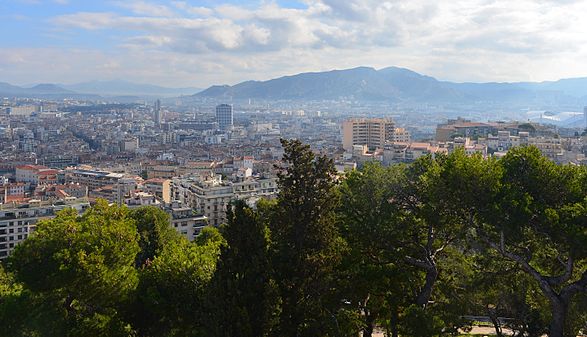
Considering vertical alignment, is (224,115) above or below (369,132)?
above

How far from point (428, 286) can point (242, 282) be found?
4.38 m

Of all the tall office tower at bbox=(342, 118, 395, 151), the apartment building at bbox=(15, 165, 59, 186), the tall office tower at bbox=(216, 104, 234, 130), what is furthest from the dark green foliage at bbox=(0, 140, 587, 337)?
the tall office tower at bbox=(216, 104, 234, 130)

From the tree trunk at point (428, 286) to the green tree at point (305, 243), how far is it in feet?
6.34

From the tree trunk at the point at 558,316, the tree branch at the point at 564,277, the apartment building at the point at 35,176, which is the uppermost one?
the tree branch at the point at 564,277

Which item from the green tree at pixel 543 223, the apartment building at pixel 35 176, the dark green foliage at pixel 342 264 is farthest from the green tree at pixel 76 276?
the apartment building at pixel 35 176

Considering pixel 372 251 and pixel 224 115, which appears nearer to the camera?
pixel 372 251

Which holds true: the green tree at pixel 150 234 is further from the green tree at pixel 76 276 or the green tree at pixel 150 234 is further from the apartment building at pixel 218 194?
the apartment building at pixel 218 194

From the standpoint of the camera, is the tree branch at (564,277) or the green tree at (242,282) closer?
the green tree at (242,282)

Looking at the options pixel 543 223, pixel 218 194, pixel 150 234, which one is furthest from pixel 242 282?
pixel 218 194

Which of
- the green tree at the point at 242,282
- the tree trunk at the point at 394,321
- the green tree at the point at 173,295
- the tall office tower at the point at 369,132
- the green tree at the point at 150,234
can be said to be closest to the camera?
the green tree at the point at 242,282

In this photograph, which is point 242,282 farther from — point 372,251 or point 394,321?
point 394,321

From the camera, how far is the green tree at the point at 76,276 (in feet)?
36.0

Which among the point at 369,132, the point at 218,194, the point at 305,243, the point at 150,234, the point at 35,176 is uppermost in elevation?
the point at 305,243

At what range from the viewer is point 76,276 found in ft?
36.0
